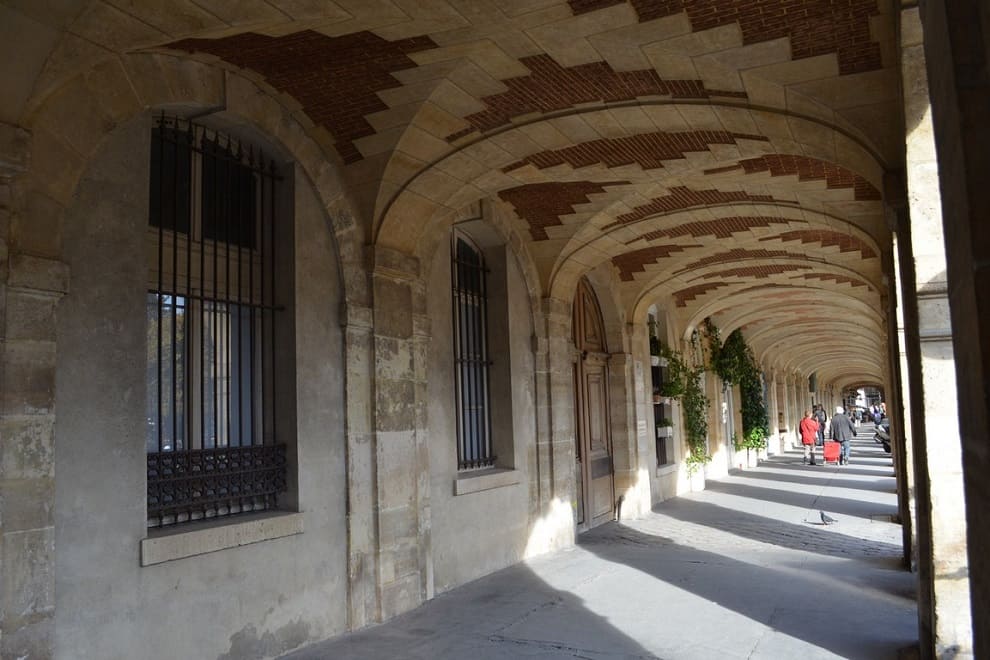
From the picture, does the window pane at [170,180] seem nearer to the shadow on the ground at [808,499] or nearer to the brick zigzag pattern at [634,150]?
the brick zigzag pattern at [634,150]

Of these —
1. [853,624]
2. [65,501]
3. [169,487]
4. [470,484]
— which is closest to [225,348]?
[169,487]

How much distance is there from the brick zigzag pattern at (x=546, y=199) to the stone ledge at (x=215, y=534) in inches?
149

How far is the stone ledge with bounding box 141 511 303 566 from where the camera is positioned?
400 cm

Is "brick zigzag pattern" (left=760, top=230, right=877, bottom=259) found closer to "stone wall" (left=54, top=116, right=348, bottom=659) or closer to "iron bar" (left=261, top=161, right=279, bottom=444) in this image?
"iron bar" (left=261, top=161, right=279, bottom=444)

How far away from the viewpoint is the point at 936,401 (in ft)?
12.5

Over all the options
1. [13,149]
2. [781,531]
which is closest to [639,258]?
[781,531]

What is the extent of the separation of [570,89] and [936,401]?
2793mm

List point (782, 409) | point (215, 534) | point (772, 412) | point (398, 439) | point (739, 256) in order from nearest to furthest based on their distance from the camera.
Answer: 1. point (215, 534)
2. point (398, 439)
3. point (739, 256)
4. point (772, 412)
5. point (782, 409)

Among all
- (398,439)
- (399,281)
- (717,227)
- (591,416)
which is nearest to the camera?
(398,439)

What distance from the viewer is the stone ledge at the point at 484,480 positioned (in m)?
6.74

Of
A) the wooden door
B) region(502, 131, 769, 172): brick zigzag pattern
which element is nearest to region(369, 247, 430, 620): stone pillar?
region(502, 131, 769, 172): brick zigzag pattern

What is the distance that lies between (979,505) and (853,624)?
4.48 metres

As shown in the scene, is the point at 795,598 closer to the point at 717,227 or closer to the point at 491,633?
the point at 491,633

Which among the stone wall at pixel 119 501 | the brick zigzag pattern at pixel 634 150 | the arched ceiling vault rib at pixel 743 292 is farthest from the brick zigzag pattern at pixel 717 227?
the stone wall at pixel 119 501
